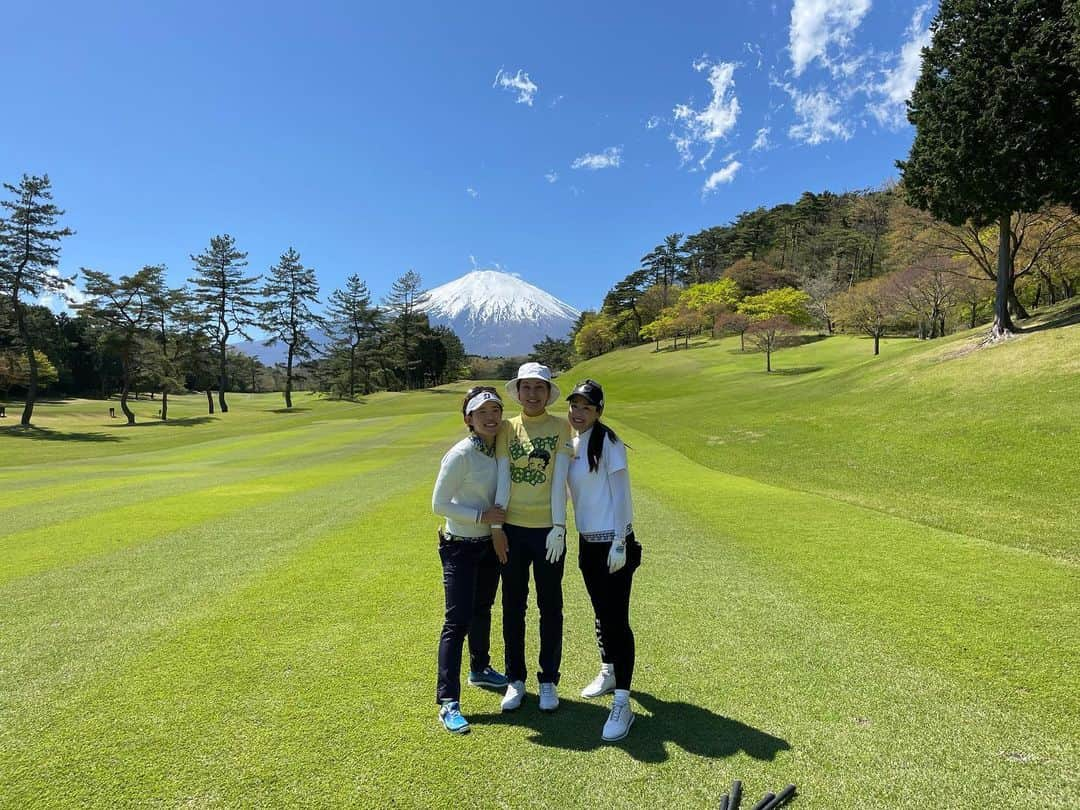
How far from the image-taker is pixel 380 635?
15.4ft

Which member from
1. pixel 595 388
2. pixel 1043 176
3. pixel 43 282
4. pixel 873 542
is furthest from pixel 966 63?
pixel 43 282

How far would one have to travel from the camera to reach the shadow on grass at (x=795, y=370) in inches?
1738

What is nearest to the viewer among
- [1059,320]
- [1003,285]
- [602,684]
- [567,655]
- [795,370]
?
[602,684]

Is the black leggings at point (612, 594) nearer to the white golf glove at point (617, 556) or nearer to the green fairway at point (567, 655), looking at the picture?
the white golf glove at point (617, 556)

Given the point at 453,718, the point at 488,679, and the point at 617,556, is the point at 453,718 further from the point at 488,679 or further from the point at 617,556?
the point at 617,556

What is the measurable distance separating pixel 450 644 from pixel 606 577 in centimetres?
118

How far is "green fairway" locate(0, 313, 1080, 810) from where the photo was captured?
3.00 meters

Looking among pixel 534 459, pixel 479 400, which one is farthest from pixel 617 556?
pixel 479 400

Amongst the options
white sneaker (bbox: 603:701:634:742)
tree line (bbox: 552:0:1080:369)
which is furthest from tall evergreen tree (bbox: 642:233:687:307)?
white sneaker (bbox: 603:701:634:742)

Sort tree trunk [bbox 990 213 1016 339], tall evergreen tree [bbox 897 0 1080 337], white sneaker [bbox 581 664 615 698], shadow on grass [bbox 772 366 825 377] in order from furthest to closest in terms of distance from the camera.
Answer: shadow on grass [bbox 772 366 825 377] < tree trunk [bbox 990 213 1016 339] < tall evergreen tree [bbox 897 0 1080 337] < white sneaker [bbox 581 664 615 698]

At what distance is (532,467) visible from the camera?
3.72 meters

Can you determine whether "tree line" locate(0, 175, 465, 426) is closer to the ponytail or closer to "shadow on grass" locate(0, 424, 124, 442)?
"shadow on grass" locate(0, 424, 124, 442)

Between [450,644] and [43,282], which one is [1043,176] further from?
[43,282]

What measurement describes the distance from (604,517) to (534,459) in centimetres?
63
